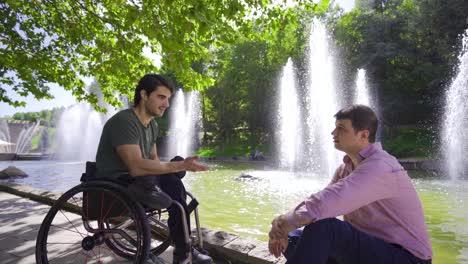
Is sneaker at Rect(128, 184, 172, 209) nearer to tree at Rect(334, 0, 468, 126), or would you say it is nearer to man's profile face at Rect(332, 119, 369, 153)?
man's profile face at Rect(332, 119, 369, 153)

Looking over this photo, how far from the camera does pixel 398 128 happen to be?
2930cm

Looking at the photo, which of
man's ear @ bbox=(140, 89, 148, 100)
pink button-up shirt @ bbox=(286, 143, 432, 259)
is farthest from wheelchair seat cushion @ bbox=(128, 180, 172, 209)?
pink button-up shirt @ bbox=(286, 143, 432, 259)

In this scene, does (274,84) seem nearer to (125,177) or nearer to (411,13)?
(411,13)

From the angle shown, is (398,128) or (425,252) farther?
(398,128)

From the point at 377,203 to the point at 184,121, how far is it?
36.3 metres

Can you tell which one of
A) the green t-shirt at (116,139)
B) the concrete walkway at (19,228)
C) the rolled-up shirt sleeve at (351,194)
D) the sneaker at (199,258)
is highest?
the green t-shirt at (116,139)

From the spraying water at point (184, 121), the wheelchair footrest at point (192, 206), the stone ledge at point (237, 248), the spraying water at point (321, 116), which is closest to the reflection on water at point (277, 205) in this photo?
the stone ledge at point (237, 248)

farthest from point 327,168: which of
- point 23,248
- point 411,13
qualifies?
point 411,13

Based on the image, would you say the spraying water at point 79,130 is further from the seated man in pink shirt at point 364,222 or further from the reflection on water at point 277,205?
the seated man in pink shirt at point 364,222

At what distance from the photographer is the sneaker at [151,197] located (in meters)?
2.51

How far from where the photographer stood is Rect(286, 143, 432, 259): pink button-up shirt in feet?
6.49

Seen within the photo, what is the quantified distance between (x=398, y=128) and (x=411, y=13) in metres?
8.97

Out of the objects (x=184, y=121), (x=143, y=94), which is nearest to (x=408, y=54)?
(x=184, y=121)

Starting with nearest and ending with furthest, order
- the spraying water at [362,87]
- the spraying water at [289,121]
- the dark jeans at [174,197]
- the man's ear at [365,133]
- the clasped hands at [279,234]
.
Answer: the clasped hands at [279,234], the man's ear at [365,133], the dark jeans at [174,197], the spraying water at [289,121], the spraying water at [362,87]
